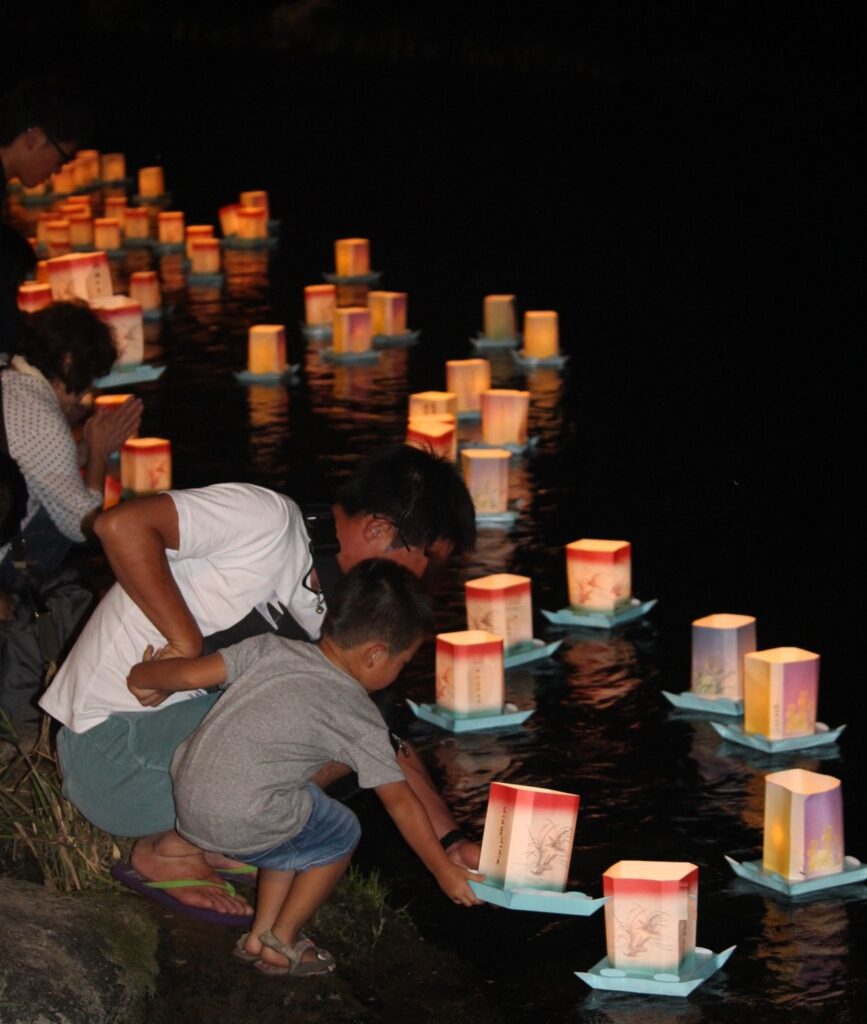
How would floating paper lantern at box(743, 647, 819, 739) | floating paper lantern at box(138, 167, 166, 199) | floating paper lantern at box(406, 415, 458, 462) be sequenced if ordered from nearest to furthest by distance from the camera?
floating paper lantern at box(743, 647, 819, 739) < floating paper lantern at box(406, 415, 458, 462) < floating paper lantern at box(138, 167, 166, 199)

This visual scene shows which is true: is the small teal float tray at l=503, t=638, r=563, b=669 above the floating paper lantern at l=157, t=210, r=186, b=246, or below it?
below

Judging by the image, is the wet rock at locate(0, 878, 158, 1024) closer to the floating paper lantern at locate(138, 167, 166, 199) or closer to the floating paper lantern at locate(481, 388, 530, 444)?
the floating paper lantern at locate(481, 388, 530, 444)

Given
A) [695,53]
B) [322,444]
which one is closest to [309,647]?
[322,444]

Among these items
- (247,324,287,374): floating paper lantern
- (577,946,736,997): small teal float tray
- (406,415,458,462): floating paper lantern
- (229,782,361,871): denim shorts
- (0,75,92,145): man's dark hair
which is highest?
(0,75,92,145): man's dark hair

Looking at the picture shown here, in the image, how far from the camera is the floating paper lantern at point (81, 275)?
9.30 meters

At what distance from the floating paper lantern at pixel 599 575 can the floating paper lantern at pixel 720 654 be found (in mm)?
621

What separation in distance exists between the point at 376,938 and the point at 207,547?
2.67ft

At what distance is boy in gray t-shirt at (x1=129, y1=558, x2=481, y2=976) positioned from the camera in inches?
127

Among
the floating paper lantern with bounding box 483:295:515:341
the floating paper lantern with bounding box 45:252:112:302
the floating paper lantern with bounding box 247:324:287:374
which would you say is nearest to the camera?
the floating paper lantern with bounding box 247:324:287:374

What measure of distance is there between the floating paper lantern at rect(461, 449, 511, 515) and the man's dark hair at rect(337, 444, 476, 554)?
294 cm

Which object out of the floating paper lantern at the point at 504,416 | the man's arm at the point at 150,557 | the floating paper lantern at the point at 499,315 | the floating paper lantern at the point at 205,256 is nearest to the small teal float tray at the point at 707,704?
the man's arm at the point at 150,557

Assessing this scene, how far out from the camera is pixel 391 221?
42.4 feet

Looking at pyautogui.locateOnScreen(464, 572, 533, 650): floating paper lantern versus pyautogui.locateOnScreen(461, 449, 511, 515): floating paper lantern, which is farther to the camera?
pyautogui.locateOnScreen(461, 449, 511, 515): floating paper lantern

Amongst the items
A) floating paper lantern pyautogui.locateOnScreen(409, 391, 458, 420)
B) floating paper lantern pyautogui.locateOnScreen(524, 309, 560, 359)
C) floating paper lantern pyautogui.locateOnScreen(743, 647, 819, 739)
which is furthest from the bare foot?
floating paper lantern pyautogui.locateOnScreen(524, 309, 560, 359)
